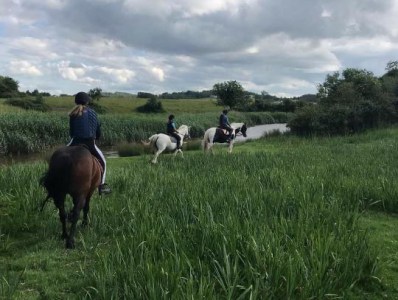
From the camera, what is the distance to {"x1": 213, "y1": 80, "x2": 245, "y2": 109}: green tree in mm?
71250

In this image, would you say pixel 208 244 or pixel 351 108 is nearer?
pixel 208 244

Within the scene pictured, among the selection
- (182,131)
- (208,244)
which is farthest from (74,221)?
(182,131)

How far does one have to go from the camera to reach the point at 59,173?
6.19 metres

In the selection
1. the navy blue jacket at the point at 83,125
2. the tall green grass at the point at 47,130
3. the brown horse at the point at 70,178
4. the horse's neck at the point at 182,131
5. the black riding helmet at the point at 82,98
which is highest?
the black riding helmet at the point at 82,98

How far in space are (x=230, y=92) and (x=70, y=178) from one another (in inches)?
2608

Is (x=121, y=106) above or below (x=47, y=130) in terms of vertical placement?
above

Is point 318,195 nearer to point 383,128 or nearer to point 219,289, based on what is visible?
point 219,289

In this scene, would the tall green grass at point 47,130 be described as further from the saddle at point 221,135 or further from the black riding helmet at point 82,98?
the black riding helmet at point 82,98

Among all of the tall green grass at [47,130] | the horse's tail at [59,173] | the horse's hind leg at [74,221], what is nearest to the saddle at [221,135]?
the tall green grass at [47,130]

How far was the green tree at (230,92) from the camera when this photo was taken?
71.2m

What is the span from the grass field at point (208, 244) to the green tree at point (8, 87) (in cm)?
4993

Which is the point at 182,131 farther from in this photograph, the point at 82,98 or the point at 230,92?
the point at 230,92

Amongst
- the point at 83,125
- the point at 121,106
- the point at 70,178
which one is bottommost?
the point at 121,106

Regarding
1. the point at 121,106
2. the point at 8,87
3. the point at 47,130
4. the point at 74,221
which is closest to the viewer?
the point at 74,221
